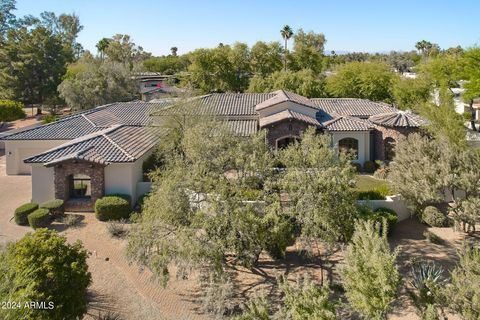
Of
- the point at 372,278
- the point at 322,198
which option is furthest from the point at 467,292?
the point at 322,198

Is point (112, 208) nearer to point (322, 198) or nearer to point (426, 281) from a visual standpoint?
point (322, 198)

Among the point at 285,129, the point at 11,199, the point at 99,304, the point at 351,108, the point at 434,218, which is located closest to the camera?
the point at 99,304

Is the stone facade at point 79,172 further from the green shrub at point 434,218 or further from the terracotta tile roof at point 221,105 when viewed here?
the green shrub at point 434,218

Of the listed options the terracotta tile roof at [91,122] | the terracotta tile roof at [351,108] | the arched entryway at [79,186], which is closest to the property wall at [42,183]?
the arched entryway at [79,186]

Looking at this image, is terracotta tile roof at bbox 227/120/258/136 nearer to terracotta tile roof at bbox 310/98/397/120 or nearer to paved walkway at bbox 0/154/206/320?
terracotta tile roof at bbox 310/98/397/120

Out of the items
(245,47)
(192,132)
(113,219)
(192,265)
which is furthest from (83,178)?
(245,47)

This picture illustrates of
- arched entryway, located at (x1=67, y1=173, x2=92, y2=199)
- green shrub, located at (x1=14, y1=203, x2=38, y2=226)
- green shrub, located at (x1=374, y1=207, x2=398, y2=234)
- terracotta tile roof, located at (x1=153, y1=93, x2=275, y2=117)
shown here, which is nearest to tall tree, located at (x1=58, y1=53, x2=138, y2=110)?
terracotta tile roof, located at (x1=153, y1=93, x2=275, y2=117)
